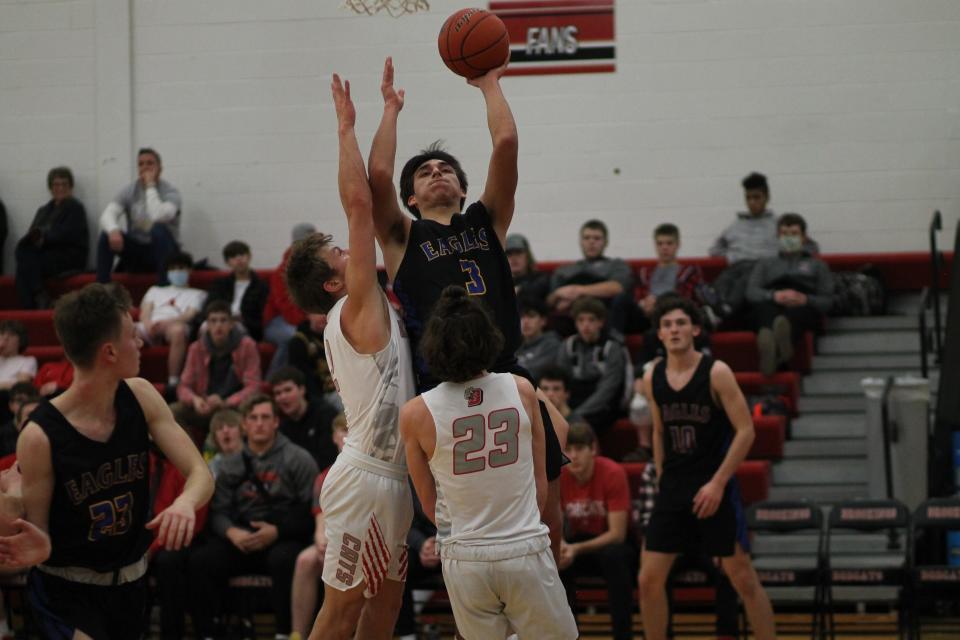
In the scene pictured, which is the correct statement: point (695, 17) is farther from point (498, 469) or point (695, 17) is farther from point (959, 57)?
point (498, 469)

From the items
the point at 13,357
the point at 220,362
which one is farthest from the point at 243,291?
the point at 13,357

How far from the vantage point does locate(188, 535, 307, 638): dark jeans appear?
875cm

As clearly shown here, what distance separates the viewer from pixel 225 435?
9320 mm

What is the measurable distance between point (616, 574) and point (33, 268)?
732 cm

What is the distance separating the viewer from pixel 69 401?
181 inches

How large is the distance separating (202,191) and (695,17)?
520 centimetres

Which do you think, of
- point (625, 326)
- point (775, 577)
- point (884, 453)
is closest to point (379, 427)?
point (775, 577)

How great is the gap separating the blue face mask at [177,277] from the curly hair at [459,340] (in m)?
8.16

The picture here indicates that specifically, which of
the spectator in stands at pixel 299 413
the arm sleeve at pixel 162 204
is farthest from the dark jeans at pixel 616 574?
the arm sleeve at pixel 162 204

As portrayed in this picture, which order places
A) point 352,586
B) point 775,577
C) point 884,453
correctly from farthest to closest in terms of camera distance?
point 884,453, point 775,577, point 352,586

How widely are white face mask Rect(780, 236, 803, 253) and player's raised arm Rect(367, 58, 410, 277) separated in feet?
22.7

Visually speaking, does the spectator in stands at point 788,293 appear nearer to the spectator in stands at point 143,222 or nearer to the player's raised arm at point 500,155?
the spectator in stands at point 143,222

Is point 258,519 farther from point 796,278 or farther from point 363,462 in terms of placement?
point 796,278

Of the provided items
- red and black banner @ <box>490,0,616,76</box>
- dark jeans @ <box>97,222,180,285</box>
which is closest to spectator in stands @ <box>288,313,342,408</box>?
dark jeans @ <box>97,222,180,285</box>
